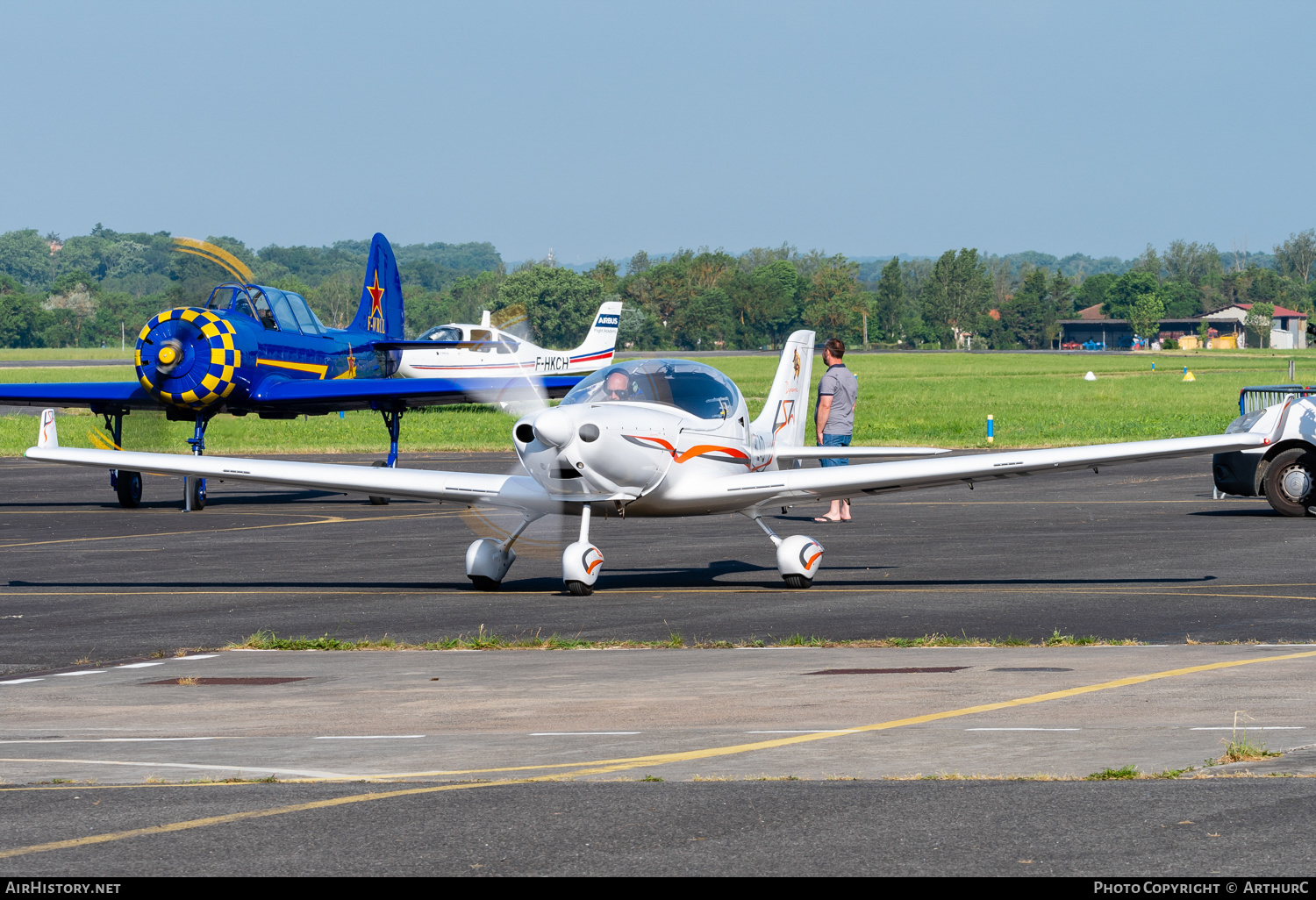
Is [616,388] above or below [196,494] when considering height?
above

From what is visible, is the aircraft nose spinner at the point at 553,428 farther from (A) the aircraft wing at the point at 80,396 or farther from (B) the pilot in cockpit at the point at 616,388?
(A) the aircraft wing at the point at 80,396

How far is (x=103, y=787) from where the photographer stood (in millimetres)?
7219

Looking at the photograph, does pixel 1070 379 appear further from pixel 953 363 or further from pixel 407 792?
pixel 407 792

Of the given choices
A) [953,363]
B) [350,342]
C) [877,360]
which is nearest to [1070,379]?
[953,363]

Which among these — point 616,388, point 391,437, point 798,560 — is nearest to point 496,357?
point 391,437

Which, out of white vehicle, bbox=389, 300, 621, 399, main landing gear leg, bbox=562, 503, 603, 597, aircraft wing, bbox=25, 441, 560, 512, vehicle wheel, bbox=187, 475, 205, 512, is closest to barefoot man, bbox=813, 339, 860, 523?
aircraft wing, bbox=25, 441, 560, 512

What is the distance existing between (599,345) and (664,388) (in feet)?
152

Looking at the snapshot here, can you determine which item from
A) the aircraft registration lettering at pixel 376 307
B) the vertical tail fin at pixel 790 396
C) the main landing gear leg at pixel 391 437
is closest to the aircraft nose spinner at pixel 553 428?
the vertical tail fin at pixel 790 396

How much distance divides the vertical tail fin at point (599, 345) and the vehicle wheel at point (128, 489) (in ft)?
114

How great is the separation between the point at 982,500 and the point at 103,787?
64.1ft

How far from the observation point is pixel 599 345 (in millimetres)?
61156

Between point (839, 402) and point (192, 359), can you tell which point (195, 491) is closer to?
point (192, 359)

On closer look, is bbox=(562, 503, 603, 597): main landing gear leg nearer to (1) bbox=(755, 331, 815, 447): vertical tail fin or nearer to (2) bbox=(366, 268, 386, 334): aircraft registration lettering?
(1) bbox=(755, 331, 815, 447): vertical tail fin

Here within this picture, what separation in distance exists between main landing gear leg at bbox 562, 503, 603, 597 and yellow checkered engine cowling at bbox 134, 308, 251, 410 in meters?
13.3
